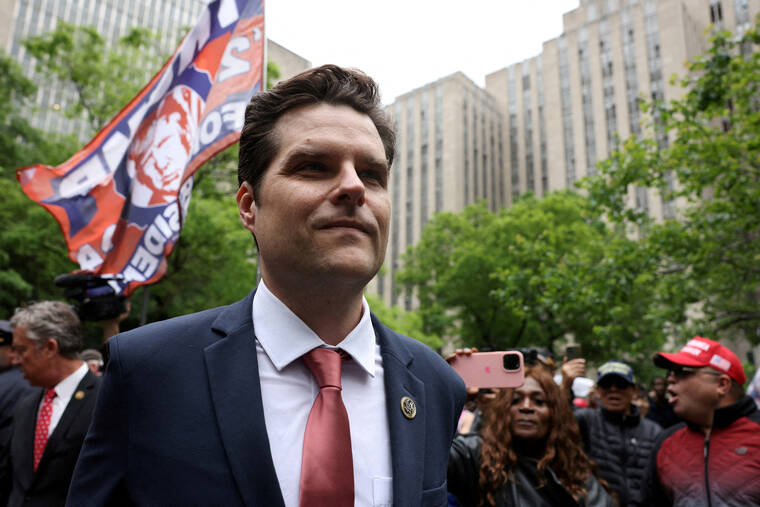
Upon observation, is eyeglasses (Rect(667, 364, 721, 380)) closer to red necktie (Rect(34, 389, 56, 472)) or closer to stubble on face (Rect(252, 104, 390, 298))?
stubble on face (Rect(252, 104, 390, 298))

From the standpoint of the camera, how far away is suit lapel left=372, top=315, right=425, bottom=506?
60.1 inches

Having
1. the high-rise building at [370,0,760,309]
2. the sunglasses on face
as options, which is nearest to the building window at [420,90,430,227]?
the high-rise building at [370,0,760,309]

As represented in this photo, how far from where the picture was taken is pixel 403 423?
1.65 m

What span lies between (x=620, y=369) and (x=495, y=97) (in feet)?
222

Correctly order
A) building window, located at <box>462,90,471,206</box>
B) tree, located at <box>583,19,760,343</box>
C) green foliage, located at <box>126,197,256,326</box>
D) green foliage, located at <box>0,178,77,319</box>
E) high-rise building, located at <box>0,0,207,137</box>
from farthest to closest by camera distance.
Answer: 1. building window, located at <box>462,90,471,206</box>
2. high-rise building, located at <box>0,0,207,137</box>
3. green foliage, located at <box>126,197,256,326</box>
4. green foliage, located at <box>0,178,77,319</box>
5. tree, located at <box>583,19,760,343</box>

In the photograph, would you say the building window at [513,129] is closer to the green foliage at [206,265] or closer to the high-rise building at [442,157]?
the high-rise building at [442,157]

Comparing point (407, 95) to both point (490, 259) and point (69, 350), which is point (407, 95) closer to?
point (490, 259)

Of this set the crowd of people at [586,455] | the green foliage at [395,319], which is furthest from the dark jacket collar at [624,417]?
the green foliage at [395,319]

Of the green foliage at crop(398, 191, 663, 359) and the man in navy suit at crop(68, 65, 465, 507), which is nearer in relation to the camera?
the man in navy suit at crop(68, 65, 465, 507)

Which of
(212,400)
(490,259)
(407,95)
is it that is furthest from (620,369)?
(407,95)

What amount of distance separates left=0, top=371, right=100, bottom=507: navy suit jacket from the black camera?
19.6 inches

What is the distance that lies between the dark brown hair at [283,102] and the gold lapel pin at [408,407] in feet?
2.57

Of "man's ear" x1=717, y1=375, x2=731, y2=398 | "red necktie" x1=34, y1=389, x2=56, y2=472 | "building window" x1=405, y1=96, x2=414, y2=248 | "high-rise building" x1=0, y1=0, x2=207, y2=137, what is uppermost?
"high-rise building" x1=0, y1=0, x2=207, y2=137

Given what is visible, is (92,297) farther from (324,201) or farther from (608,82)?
(608,82)
